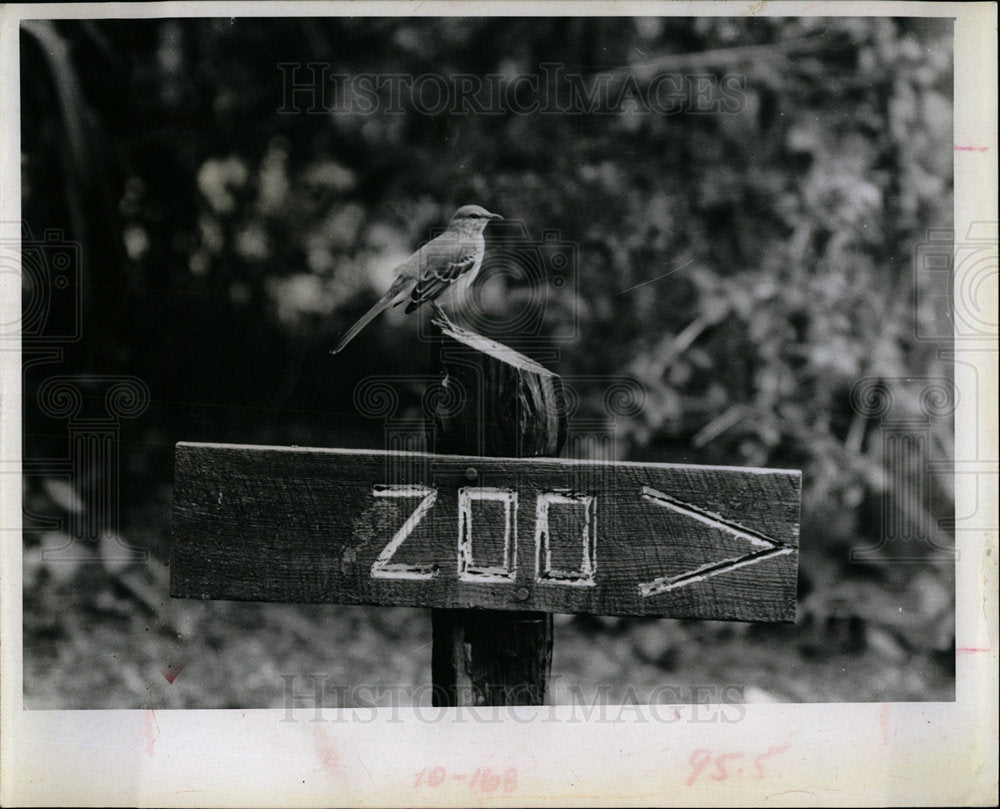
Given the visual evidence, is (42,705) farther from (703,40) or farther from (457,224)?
(703,40)

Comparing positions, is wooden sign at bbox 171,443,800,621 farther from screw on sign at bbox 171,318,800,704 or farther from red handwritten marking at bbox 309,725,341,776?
red handwritten marking at bbox 309,725,341,776

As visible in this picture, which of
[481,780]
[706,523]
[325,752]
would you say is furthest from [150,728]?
[706,523]

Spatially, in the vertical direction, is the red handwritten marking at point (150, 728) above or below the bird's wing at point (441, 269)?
below

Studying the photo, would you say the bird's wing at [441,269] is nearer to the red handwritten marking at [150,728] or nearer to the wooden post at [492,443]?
the wooden post at [492,443]

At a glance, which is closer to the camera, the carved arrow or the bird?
the carved arrow

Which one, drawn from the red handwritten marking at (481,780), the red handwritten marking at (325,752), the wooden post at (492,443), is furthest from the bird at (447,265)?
the red handwritten marking at (481,780)

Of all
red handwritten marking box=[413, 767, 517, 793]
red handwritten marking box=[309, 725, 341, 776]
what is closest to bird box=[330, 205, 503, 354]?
red handwritten marking box=[309, 725, 341, 776]

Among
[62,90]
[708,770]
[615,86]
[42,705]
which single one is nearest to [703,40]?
[615,86]
